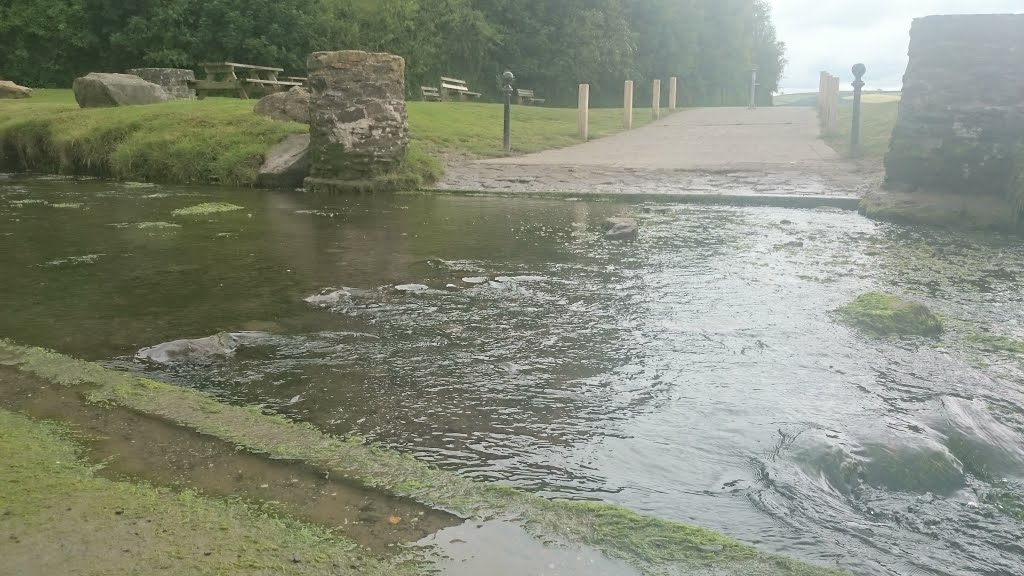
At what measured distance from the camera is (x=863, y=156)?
12.2m

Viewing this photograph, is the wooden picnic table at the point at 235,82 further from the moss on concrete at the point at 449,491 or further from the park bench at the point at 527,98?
the moss on concrete at the point at 449,491

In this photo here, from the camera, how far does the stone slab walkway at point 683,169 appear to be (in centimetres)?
1052

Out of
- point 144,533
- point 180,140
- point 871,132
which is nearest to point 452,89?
point 180,140

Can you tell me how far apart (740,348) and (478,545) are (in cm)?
214

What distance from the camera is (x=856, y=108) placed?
12789 millimetres

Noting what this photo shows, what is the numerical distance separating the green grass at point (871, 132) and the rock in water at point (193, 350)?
967cm

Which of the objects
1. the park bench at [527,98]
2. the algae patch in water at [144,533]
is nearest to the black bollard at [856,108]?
the algae patch in water at [144,533]

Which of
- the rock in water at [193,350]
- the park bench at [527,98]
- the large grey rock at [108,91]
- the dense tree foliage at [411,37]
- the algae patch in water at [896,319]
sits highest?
the dense tree foliage at [411,37]

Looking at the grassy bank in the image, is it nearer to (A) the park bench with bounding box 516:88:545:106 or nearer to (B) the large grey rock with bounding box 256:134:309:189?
(B) the large grey rock with bounding box 256:134:309:189

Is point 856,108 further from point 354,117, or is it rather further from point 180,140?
point 180,140

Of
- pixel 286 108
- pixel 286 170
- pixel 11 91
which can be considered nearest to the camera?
pixel 286 170

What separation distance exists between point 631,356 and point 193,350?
75.2 inches

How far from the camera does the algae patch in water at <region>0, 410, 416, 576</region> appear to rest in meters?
1.86

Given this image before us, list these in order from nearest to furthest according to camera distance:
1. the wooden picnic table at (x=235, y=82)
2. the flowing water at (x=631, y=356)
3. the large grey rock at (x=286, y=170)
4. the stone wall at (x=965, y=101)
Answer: the flowing water at (x=631, y=356), the stone wall at (x=965, y=101), the large grey rock at (x=286, y=170), the wooden picnic table at (x=235, y=82)
